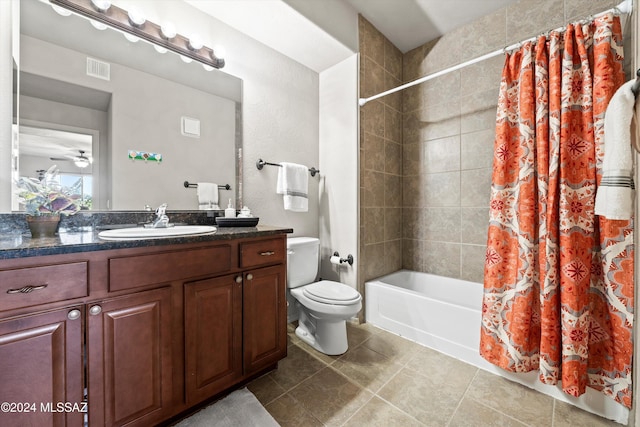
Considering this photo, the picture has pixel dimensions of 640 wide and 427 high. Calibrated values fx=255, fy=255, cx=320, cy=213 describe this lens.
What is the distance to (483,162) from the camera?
7.06ft

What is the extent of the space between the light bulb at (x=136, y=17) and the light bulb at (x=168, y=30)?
3.9 inches

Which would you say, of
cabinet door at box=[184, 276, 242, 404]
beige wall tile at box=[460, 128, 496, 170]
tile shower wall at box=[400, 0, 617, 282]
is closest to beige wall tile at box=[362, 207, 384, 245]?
tile shower wall at box=[400, 0, 617, 282]

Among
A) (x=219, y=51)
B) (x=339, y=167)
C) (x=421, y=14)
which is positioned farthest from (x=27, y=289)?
(x=421, y=14)

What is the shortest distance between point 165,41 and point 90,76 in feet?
1.57

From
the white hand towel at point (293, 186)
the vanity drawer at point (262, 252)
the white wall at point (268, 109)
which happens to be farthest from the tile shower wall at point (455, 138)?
the vanity drawer at point (262, 252)

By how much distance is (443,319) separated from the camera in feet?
5.85

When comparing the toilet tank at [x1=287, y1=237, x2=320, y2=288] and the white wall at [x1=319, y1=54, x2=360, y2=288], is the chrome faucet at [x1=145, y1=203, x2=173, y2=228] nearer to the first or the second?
the toilet tank at [x1=287, y1=237, x2=320, y2=288]

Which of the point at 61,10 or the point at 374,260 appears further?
the point at 374,260

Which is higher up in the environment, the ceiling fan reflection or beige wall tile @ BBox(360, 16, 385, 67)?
beige wall tile @ BBox(360, 16, 385, 67)

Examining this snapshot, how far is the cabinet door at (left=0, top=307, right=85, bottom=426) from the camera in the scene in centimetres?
79

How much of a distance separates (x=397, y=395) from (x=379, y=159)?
180cm

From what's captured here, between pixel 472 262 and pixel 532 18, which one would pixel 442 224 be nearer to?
pixel 472 262

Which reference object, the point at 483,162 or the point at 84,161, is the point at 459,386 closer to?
the point at 483,162

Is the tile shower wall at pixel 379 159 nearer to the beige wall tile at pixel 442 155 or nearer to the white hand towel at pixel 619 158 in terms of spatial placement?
the beige wall tile at pixel 442 155
